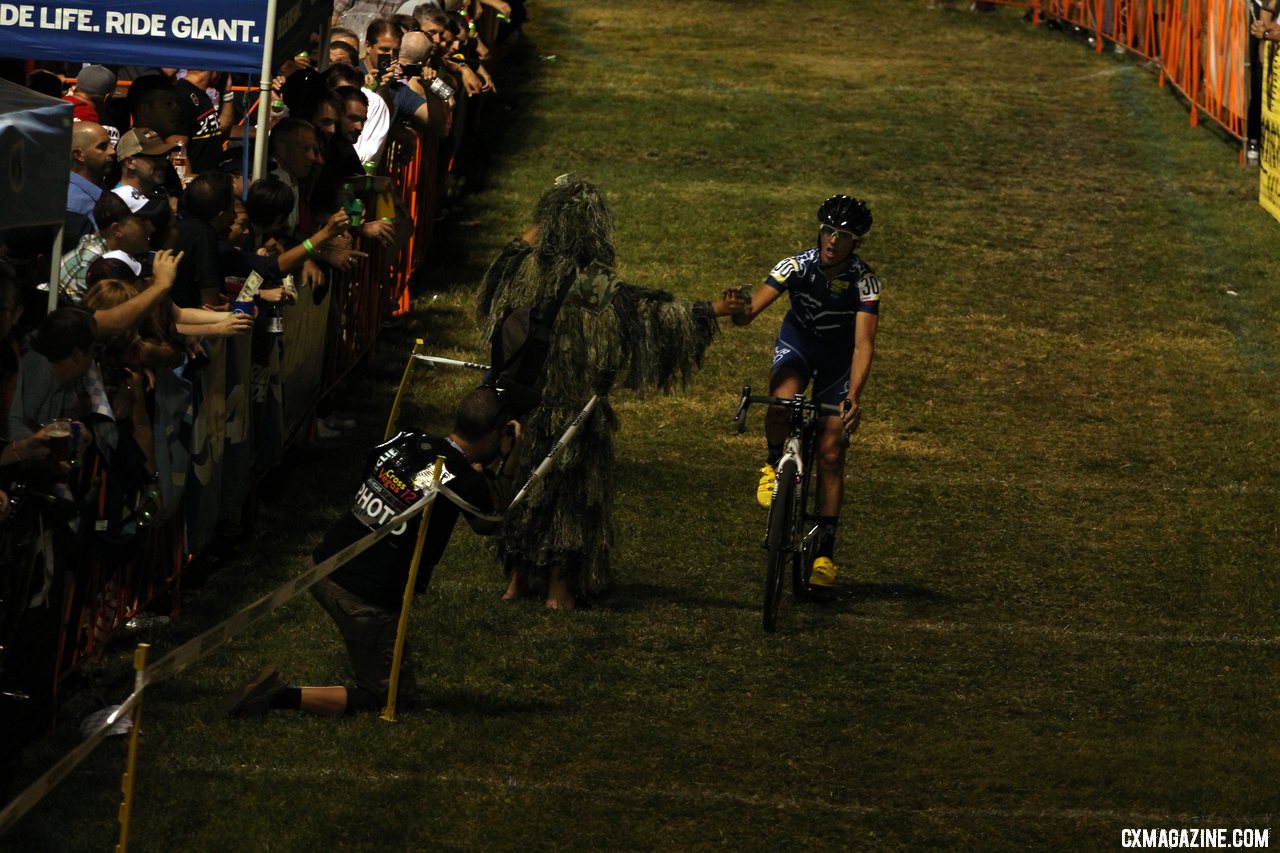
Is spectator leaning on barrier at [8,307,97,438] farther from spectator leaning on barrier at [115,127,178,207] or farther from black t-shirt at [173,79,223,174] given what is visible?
black t-shirt at [173,79,223,174]

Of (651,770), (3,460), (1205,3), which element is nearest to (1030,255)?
(1205,3)

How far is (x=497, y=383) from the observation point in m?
10.2

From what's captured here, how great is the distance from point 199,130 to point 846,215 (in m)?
4.93

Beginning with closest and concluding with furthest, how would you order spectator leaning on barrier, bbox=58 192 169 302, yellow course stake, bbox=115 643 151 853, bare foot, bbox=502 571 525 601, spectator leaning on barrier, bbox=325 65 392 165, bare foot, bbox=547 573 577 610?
yellow course stake, bbox=115 643 151 853 → spectator leaning on barrier, bbox=58 192 169 302 → bare foot, bbox=547 573 577 610 → bare foot, bbox=502 571 525 601 → spectator leaning on barrier, bbox=325 65 392 165

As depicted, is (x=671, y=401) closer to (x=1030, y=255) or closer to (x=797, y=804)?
(x=1030, y=255)

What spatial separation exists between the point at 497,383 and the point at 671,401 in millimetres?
5359

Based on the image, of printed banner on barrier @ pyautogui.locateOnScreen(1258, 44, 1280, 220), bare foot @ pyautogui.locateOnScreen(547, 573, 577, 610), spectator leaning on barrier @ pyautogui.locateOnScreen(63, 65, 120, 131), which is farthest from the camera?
printed banner on barrier @ pyautogui.locateOnScreen(1258, 44, 1280, 220)

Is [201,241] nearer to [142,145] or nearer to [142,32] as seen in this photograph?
[142,145]

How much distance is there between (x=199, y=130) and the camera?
13461 millimetres

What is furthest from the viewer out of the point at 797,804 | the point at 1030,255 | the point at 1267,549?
the point at 1030,255

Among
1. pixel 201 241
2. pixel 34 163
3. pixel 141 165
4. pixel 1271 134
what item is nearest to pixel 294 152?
pixel 141 165

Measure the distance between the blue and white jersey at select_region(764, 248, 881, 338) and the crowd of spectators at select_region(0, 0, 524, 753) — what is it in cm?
271

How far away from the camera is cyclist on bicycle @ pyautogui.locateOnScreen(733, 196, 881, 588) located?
11047 mm

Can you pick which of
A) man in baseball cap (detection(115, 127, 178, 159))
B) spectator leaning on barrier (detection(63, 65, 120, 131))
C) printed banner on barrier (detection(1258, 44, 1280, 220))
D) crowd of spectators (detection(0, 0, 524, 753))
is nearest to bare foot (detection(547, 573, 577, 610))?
crowd of spectators (detection(0, 0, 524, 753))
